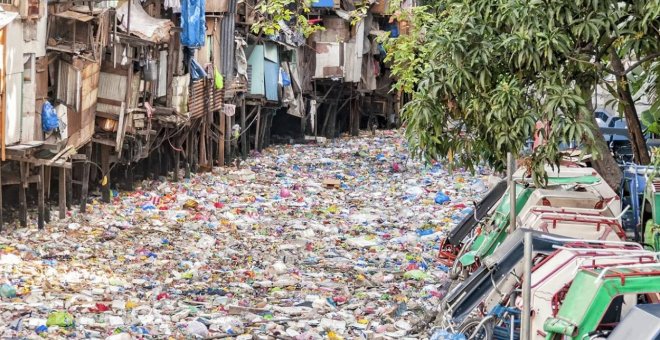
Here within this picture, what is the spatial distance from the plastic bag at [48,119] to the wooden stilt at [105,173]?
2.96 metres

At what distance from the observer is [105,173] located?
19.5 m

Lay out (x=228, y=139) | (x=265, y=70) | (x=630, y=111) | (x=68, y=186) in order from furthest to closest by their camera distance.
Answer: (x=265, y=70) < (x=228, y=139) < (x=68, y=186) < (x=630, y=111)

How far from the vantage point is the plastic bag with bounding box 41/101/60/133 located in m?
16.3

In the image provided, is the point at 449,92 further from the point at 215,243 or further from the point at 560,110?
the point at 215,243

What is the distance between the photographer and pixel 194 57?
24.7 meters

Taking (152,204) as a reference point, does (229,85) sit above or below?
above

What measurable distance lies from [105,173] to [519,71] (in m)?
12.2

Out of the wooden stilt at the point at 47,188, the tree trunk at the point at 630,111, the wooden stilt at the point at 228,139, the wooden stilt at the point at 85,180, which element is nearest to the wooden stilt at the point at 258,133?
the wooden stilt at the point at 228,139

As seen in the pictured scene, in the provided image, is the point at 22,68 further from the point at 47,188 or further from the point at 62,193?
the point at 47,188

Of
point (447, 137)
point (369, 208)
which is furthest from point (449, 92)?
point (369, 208)

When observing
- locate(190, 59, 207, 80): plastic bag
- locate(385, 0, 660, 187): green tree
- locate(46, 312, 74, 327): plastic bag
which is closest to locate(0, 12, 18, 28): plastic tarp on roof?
locate(46, 312, 74, 327): plastic bag

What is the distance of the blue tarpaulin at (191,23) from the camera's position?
22.7m

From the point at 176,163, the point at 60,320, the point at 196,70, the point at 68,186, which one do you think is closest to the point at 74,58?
the point at 68,186

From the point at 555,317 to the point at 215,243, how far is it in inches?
365
